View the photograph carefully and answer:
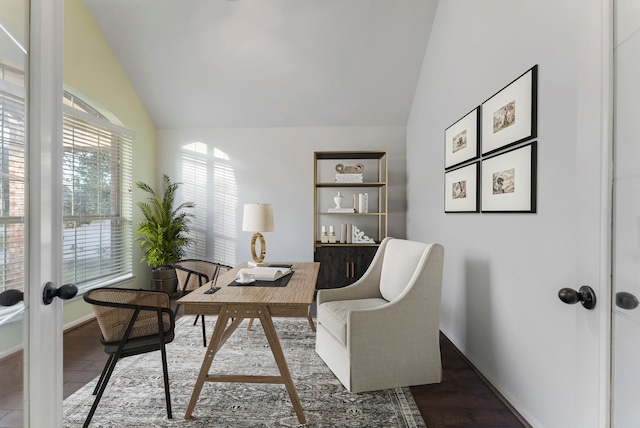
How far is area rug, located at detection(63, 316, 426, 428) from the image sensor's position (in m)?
1.75

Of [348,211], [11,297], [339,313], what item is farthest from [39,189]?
[348,211]

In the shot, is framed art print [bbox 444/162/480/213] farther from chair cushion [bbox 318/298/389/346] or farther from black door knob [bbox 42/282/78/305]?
black door knob [bbox 42/282/78/305]

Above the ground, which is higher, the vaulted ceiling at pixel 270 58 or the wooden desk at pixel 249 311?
the vaulted ceiling at pixel 270 58

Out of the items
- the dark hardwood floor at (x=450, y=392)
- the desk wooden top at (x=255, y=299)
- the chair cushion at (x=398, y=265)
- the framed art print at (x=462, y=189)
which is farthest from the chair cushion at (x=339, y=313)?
the framed art print at (x=462, y=189)

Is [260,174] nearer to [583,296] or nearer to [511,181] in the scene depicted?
[511,181]

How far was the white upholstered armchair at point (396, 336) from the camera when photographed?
199 centimetres

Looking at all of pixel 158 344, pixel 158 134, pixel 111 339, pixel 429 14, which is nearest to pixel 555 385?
pixel 158 344

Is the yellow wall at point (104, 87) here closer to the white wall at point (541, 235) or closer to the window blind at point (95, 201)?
the window blind at point (95, 201)

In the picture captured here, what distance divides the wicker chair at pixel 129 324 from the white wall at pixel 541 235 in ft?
6.31

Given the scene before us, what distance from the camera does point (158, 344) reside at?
182 centimetres

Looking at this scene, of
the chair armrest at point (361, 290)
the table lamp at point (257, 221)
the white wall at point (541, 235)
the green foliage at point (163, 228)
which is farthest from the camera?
the green foliage at point (163, 228)

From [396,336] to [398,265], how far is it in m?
0.58

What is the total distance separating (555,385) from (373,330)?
95 cm

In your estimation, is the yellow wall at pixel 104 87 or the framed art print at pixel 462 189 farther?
the yellow wall at pixel 104 87
